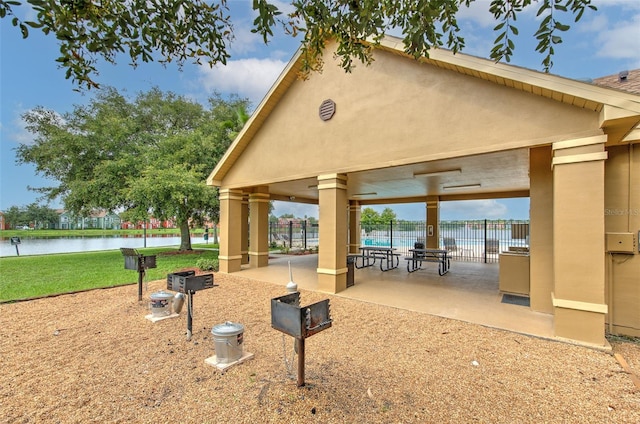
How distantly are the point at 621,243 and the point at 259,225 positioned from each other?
10.3 meters

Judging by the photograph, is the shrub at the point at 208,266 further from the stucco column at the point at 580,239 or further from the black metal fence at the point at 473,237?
the stucco column at the point at 580,239

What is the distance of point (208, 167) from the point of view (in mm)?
16344

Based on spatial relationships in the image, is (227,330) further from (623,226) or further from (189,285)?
(623,226)

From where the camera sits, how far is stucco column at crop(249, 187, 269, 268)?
38.3ft

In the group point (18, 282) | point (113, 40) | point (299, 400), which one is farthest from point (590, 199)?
point (18, 282)

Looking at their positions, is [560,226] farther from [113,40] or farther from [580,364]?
[113,40]

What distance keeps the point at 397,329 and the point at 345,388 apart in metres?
2.19

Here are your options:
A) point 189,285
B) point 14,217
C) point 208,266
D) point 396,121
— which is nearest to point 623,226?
point 396,121

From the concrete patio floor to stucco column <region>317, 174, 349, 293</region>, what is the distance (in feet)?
1.62

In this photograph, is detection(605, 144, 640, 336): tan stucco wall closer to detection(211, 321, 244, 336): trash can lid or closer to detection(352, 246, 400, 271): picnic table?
detection(211, 321, 244, 336): trash can lid

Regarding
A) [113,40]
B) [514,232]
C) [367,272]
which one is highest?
[113,40]

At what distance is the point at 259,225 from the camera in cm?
1188

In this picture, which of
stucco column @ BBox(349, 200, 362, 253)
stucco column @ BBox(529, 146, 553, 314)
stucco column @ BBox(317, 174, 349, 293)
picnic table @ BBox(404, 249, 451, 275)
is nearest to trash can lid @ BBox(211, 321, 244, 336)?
stucco column @ BBox(317, 174, 349, 293)

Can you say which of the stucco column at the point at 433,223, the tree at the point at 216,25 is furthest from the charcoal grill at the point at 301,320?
the stucco column at the point at 433,223
